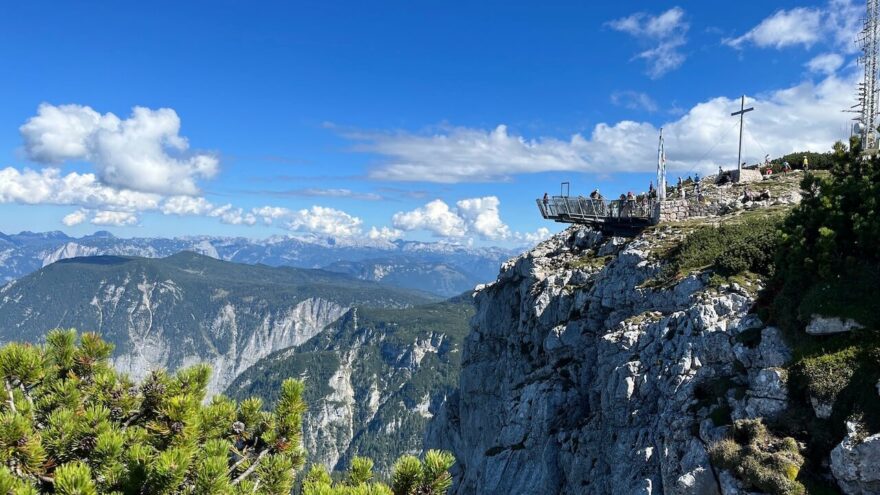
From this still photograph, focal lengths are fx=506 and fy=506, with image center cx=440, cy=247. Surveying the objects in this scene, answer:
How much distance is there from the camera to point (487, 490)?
120 feet

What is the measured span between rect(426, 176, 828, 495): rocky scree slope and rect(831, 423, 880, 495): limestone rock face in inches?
102

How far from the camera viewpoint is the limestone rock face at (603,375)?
19938 mm

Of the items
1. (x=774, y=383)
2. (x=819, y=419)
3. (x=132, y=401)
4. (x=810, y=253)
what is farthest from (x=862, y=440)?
(x=132, y=401)

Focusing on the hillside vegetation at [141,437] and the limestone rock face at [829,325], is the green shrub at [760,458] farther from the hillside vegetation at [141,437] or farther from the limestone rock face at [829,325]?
the hillside vegetation at [141,437]

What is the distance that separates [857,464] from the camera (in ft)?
44.8

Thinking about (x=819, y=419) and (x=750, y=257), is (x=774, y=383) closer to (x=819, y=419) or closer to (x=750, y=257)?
(x=819, y=419)

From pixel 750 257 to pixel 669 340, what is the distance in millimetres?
6126

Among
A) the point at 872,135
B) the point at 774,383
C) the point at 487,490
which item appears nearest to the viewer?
the point at 774,383

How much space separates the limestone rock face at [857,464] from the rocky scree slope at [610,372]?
260 cm

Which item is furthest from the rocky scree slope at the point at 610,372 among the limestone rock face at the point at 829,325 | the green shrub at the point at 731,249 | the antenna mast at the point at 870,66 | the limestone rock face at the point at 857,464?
the antenna mast at the point at 870,66

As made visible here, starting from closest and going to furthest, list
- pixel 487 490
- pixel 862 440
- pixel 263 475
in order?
1. pixel 263 475
2. pixel 862 440
3. pixel 487 490

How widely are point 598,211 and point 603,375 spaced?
18417 mm

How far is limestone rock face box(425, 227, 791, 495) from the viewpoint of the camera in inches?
785

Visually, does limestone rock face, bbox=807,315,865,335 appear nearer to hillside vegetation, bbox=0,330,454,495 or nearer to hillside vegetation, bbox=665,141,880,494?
hillside vegetation, bbox=665,141,880,494
